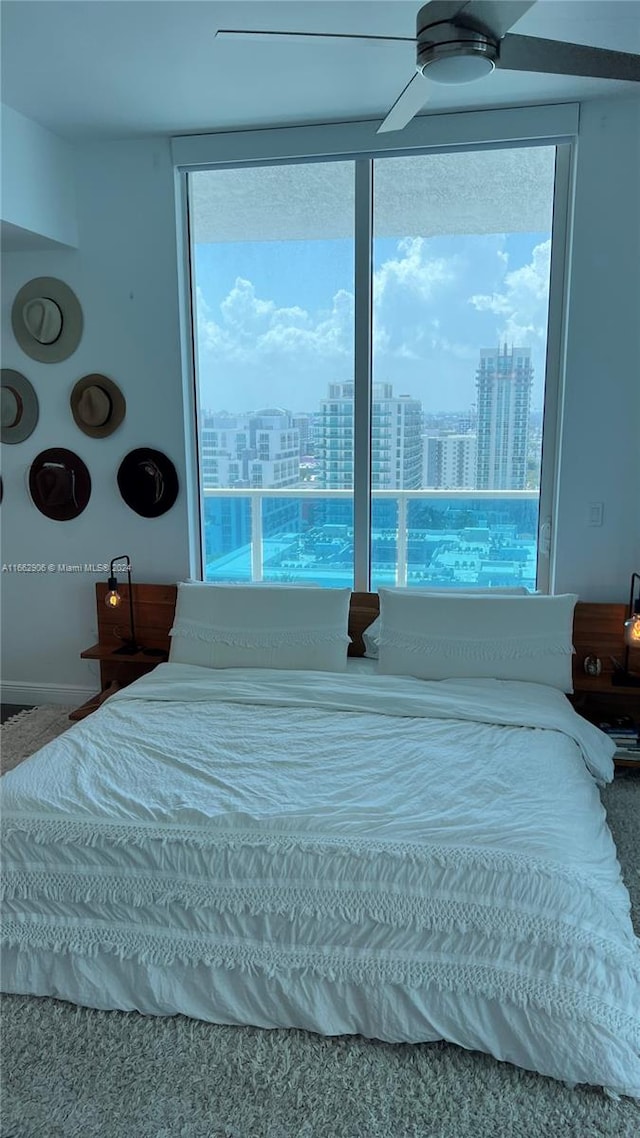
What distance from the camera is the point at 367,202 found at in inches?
126

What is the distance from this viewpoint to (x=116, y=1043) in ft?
5.76

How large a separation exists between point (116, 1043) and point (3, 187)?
9.88 ft

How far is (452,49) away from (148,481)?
7.75 ft

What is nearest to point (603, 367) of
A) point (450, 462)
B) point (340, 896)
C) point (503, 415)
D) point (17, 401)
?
point (503, 415)

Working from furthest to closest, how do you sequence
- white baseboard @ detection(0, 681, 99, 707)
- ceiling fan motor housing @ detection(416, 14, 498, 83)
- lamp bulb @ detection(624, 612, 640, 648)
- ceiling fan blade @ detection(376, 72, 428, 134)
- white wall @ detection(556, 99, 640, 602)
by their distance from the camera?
1. white baseboard @ detection(0, 681, 99, 707)
2. white wall @ detection(556, 99, 640, 602)
3. lamp bulb @ detection(624, 612, 640, 648)
4. ceiling fan blade @ detection(376, 72, 428, 134)
5. ceiling fan motor housing @ detection(416, 14, 498, 83)

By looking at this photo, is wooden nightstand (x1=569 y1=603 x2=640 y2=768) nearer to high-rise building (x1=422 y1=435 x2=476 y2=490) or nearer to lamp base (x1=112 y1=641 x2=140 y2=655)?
high-rise building (x1=422 y1=435 x2=476 y2=490)

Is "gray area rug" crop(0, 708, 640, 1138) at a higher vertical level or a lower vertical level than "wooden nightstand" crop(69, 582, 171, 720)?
lower

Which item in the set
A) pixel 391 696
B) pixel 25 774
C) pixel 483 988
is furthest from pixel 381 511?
pixel 483 988

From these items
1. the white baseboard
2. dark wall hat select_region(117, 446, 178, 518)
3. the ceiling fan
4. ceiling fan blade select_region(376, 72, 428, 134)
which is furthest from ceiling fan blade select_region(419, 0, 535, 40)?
the white baseboard

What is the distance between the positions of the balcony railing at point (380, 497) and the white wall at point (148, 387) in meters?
0.27

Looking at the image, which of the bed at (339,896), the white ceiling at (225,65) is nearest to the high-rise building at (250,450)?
the white ceiling at (225,65)

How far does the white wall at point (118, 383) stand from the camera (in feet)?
11.0

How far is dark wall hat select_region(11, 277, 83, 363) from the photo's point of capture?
3.49 m

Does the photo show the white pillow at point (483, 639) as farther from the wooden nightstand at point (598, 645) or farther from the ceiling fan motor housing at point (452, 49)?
the ceiling fan motor housing at point (452, 49)
